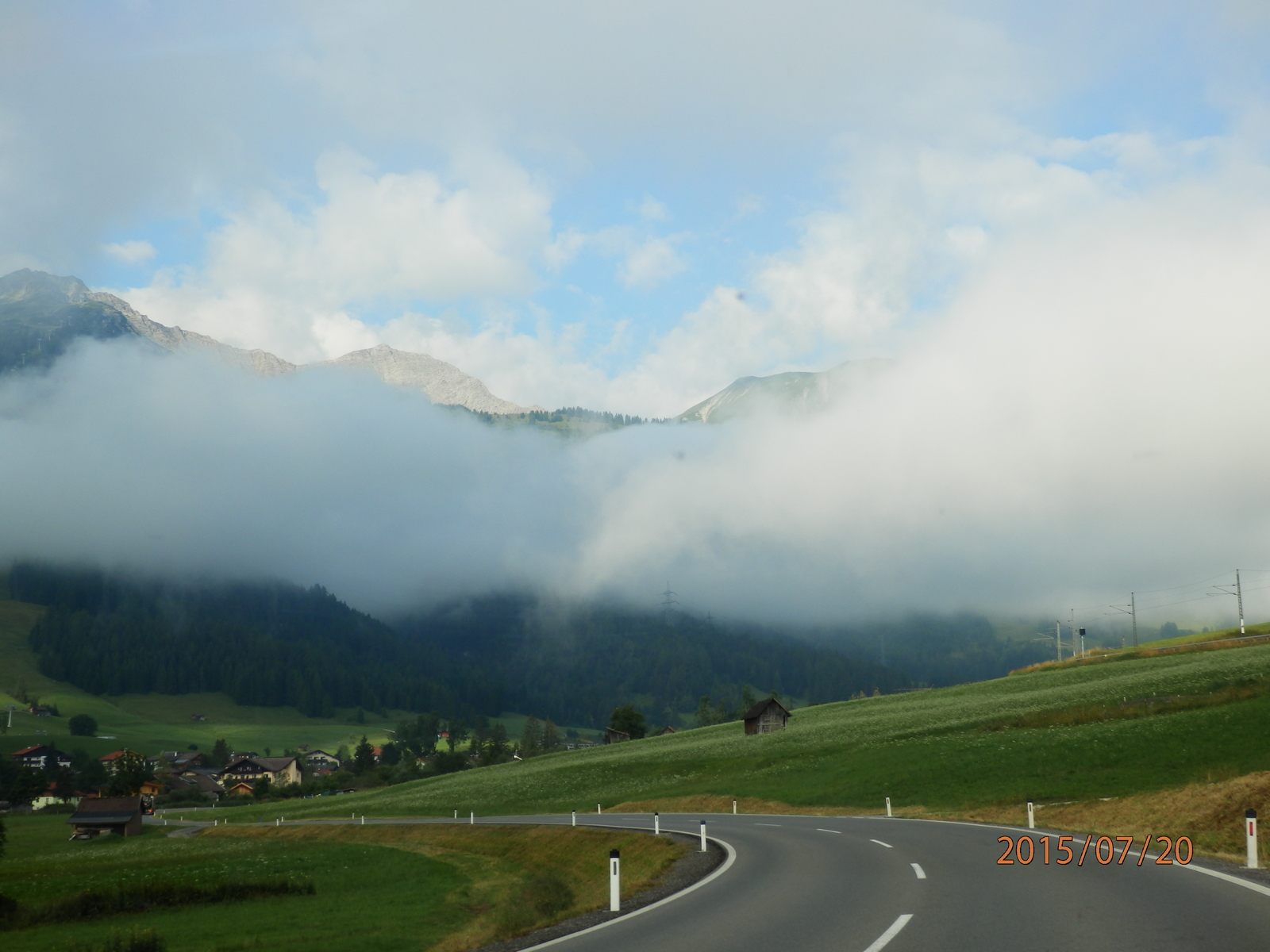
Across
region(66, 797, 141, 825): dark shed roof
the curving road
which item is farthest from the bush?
region(66, 797, 141, 825): dark shed roof

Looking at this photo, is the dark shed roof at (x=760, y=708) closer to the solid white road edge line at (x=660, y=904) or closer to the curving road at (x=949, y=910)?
the solid white road edge line at (x=660, y=904)

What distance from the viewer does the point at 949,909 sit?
55.3 ft

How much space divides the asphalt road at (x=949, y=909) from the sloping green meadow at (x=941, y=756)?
1034 inches

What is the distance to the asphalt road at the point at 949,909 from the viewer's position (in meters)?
14.2

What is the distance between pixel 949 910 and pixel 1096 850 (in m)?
9.67

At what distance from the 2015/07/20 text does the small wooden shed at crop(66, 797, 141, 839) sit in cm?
11331

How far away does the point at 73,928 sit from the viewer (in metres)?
40.3

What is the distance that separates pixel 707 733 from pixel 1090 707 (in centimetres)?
6523

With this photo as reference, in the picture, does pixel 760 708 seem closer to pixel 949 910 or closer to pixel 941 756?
pixel 941 756

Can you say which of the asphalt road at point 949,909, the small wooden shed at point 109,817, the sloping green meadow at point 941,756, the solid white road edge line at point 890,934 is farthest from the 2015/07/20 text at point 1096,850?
the small wooden shed at point 109,817

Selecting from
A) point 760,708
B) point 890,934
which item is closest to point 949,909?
point 890,934

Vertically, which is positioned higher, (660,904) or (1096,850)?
(1096,850)

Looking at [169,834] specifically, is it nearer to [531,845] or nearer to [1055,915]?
[531,845]

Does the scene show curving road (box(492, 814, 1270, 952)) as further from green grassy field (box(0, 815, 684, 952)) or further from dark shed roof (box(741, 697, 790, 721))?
dark shed roof (box(741, 697, 790, 721))
